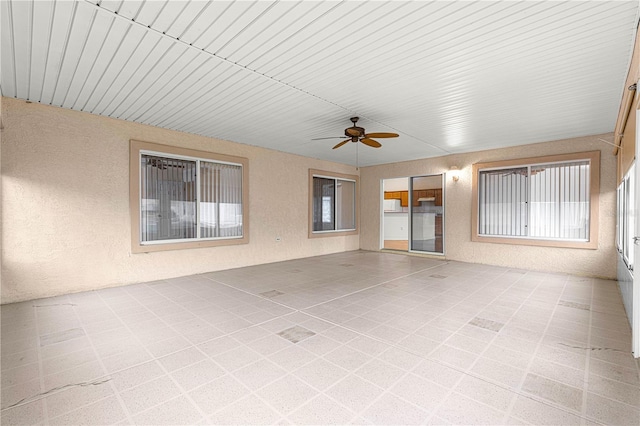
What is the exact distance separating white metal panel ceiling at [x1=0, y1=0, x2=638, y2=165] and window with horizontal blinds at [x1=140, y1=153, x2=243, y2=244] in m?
0.84

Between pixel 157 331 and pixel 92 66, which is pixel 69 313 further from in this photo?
pixel 92 66

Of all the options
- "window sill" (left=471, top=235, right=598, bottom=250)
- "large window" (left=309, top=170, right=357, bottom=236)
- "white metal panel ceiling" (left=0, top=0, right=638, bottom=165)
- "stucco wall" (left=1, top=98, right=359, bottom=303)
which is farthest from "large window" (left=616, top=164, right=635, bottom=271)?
"stucco wall" (left=1, top=98, right=359, bottom=303)

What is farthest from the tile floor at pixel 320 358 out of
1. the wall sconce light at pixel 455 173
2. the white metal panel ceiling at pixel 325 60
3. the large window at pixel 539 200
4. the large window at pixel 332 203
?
the large window at pixel 332 203

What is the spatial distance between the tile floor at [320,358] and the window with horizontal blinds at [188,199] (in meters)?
1.28

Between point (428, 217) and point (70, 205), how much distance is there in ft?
24.5

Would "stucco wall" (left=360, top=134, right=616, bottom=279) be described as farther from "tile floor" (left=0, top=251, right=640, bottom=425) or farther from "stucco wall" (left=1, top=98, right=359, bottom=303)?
"stucco wall" (left=1, top=98, right=359, bottom=303)

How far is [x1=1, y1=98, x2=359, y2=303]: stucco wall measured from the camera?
370 cm

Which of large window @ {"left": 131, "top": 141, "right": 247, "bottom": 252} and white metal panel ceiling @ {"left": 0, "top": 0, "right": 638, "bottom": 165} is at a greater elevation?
white metal panel ceiling @ {"left": 0, "top": 0, "right": 638, "bottom": 165}

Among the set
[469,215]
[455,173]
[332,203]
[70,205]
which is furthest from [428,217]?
[70,205]

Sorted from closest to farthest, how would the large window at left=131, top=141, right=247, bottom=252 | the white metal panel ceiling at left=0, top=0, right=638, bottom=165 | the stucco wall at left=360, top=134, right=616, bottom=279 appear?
the white metal panel ceiling at left=0, top=0, right=638, bottom=165 < the large window at left=131, top=141, right=247, bottom=252 < the stucco wall at left=360, top=134, right=616, bottom=279

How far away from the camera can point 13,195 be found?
12.1 ft

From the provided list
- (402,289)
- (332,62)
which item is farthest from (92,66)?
(402,289)

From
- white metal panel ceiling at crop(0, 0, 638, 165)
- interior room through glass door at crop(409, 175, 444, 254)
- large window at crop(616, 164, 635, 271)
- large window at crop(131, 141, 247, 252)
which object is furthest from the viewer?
interior room through glass door at crop(409, 175, 444, 254)

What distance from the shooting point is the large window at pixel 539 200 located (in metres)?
5.33
